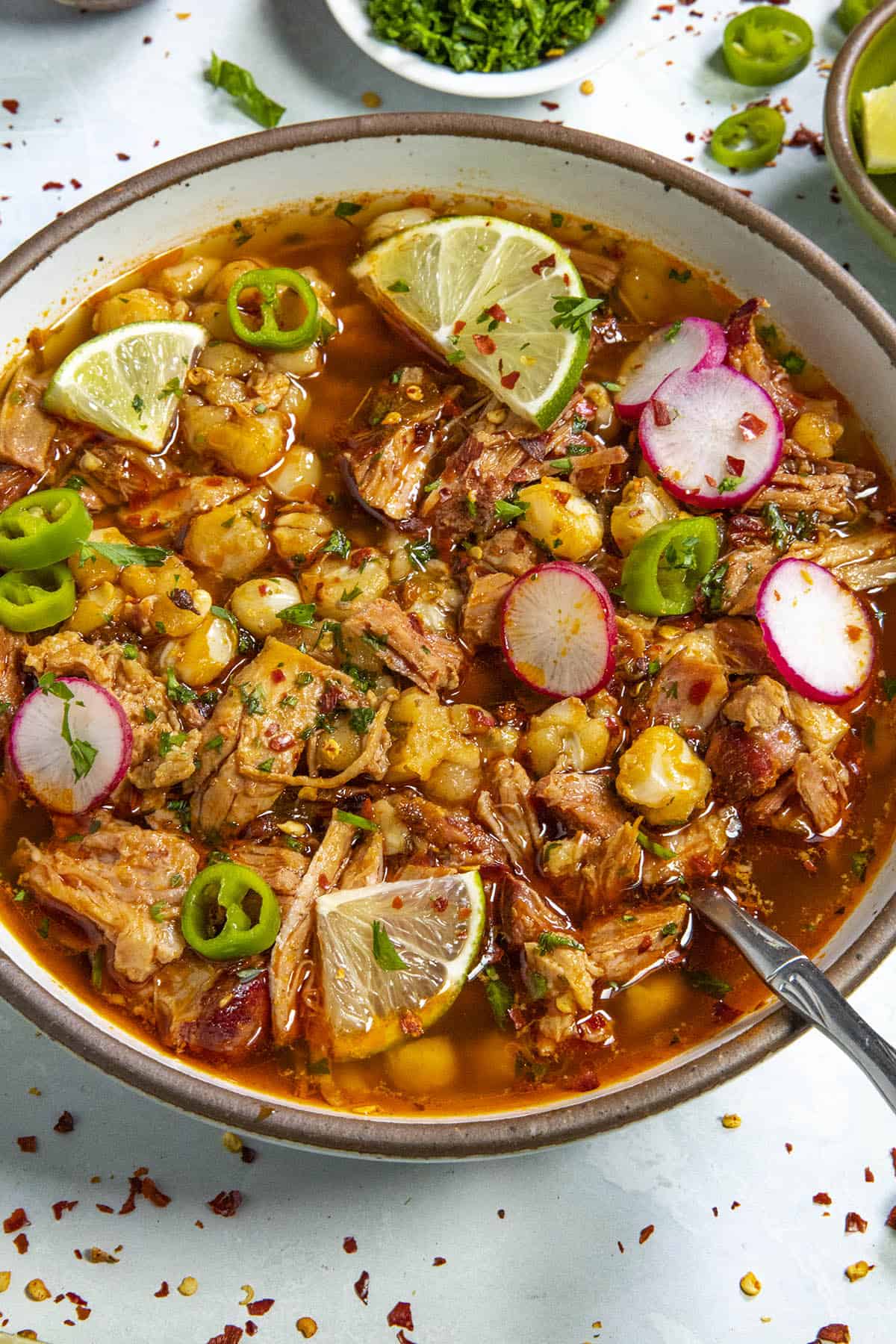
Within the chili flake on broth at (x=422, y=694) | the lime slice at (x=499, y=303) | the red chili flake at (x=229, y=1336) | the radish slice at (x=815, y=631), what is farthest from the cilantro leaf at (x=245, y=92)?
the red chili flake at (x=229, y=1336)

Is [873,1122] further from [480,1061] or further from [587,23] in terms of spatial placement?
[587,23]

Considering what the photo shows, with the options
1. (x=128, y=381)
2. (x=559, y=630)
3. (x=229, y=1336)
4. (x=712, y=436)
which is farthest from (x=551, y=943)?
(x=128, y=381)

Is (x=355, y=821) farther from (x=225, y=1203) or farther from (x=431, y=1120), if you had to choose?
(x=225, y=1203)

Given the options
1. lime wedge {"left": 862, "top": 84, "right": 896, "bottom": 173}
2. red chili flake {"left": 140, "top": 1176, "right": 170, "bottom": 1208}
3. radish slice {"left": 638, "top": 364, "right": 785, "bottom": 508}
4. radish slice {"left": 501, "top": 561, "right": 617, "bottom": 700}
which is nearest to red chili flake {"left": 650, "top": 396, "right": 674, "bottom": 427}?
radish slice {"left": 638, "top": 364, "right": 785, "bottom": 508}

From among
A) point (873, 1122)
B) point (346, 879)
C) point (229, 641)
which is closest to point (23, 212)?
point (229, 641)

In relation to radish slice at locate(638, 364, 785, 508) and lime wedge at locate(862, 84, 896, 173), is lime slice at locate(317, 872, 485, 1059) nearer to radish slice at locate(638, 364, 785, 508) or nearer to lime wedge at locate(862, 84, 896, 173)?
radish slice at locate(638, 364, 785, 508)

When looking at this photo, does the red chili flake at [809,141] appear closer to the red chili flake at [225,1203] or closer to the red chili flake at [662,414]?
the red chili flake at [662,414]
